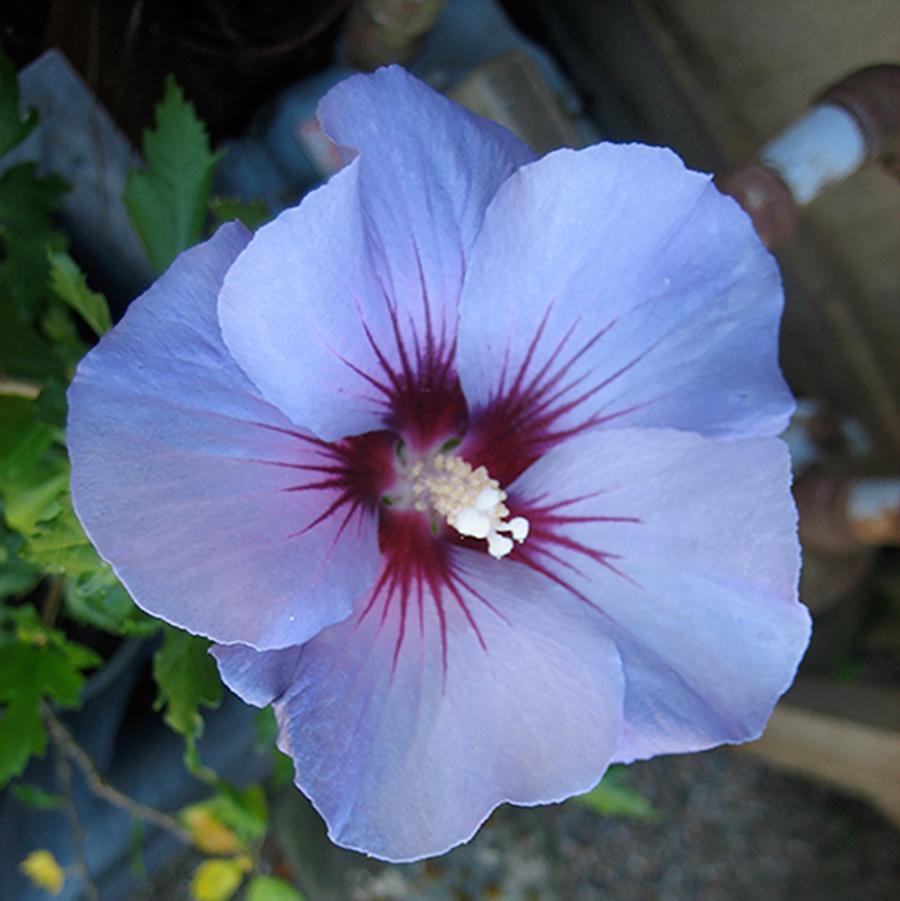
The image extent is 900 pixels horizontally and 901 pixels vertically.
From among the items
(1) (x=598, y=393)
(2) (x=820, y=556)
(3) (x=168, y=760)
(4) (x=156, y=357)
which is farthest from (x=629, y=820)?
(4) (x=156, y=357)

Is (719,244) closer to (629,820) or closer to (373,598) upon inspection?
(373,598)

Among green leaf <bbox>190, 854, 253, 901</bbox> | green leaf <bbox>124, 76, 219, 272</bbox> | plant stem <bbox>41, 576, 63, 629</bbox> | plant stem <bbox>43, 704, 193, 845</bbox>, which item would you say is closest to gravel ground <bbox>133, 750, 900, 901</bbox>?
green leaf <bbox>190, 854, 253, 901</bbox>

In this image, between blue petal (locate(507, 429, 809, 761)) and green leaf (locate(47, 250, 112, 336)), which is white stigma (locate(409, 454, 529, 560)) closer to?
blue petal (locate(507, 429, 809, 761))

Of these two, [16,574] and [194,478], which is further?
[16,574]

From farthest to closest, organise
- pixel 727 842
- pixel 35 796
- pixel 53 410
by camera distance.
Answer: pixel 727 842 → pixel 35 796 → pixel 53 410

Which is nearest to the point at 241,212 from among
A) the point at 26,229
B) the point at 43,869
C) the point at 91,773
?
the point at 26,229

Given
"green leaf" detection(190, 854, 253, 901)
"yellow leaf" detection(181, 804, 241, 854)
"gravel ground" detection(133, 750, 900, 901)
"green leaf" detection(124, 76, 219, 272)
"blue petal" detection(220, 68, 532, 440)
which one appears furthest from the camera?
"gravel ground" detection(133, 750, 900, 901)

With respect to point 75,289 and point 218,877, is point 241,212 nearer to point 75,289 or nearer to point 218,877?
point 75,289
